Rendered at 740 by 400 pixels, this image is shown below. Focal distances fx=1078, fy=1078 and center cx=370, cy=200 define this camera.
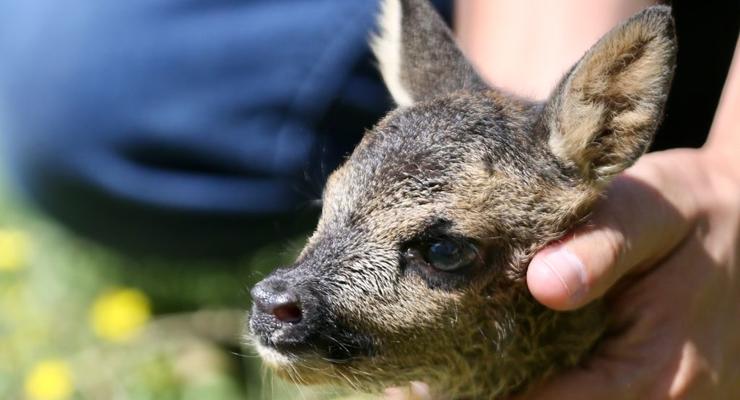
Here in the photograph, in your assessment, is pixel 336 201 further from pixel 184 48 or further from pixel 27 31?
pixel 27 31

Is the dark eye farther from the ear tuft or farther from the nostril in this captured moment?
the ear tuft

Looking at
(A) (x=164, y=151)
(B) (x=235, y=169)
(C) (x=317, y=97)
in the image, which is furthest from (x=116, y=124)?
(C) (x=317, y=97)

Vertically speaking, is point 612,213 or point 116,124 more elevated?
point 612,213

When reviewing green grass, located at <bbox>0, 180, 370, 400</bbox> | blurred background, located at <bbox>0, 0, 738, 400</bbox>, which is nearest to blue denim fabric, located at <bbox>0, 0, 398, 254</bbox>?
blurred background, located at <bbox>0, 0, 738, 400</bbox>

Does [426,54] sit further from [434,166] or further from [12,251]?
[12,251]

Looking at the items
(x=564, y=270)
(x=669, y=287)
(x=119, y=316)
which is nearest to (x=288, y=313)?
(x=564, y=270)

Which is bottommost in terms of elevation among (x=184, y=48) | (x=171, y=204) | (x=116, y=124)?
(x=171, y=204)

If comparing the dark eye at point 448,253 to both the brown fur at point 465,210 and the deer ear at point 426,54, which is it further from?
the deer ear at point 426,54
